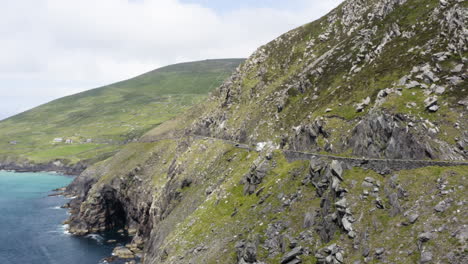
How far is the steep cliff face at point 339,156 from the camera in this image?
116 ft

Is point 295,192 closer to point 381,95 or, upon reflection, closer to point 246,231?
point 246,231

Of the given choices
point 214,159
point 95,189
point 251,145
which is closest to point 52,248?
point 95,189

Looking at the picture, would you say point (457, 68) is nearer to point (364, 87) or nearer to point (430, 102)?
point (430, 102)

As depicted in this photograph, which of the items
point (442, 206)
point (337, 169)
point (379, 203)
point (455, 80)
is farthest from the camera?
point (455, 80)

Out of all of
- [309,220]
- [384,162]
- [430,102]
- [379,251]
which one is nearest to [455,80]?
[430,102]

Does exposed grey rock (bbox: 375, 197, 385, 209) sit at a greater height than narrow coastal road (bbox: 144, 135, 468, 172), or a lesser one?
lesser

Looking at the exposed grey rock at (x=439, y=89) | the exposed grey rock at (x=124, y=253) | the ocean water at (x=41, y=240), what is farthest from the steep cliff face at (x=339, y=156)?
the ocean water at (x=41, y=240)

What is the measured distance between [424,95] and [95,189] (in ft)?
428

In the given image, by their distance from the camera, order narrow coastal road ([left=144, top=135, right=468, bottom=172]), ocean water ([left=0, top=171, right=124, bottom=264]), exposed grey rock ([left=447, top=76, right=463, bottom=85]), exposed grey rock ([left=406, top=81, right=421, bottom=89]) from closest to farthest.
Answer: narrow coastal road ([left=144, top=135, right=468, bottom=172]) → exposed grey rock ([left=447, top=76, right=463, bottom=85]) → exposed grey rock ([left=406, top=81, right=421, bottom=89]) → ocean water ([left=0, top=171, right=124, bottom=264])

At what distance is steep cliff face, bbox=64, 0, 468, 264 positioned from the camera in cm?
3531

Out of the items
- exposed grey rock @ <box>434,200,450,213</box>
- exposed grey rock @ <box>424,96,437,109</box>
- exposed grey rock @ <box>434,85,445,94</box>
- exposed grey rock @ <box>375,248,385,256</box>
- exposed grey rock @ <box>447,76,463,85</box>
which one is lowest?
exposed grey rock @ <box>375,248,385,256</box>

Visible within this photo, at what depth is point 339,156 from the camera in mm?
50094

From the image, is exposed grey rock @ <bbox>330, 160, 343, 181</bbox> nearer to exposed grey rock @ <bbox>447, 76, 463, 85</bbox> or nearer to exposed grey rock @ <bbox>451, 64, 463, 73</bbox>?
exposed grey rock @ <bbox>447, 76, 463, 85</bbox>

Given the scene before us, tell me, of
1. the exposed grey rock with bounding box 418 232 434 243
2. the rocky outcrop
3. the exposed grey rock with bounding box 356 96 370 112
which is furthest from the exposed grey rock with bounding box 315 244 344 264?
the exposed grey rock with bounding box 356 96 370 112
